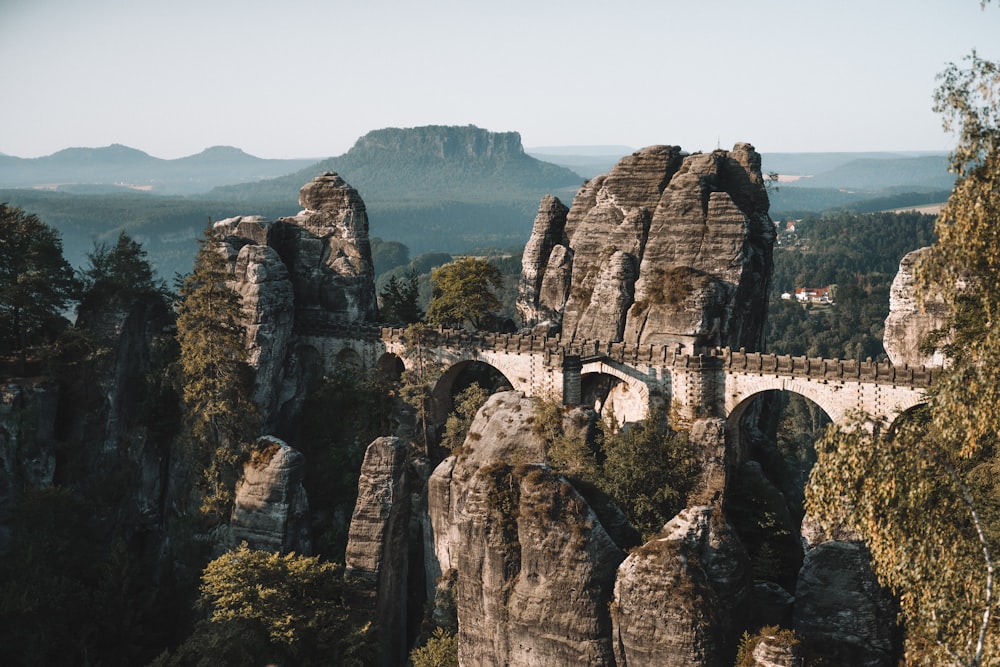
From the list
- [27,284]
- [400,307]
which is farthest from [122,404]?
[400,307]

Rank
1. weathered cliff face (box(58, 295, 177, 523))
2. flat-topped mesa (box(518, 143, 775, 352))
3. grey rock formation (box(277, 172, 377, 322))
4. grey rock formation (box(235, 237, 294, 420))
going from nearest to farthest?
1. weathered cliff face (box(58, 295, 177, 523))
2. flat-topped mesa (box(518, 143, 775, 352))
3. grey rock formation (box(235, 237, 294, 420))
4. grey rock formation (box(277, 172, 377, 322))

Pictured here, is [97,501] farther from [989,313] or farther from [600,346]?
[989,313]

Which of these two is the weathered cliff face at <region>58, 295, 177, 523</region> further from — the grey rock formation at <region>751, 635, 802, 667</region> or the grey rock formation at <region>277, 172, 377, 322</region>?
the grey rock formation at <region>751, 635, 802, 667</region>

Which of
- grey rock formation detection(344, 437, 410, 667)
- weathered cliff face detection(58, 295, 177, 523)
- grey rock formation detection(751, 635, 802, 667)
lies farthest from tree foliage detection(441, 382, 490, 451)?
grey rock formation detection(751, 635, 802, 667)

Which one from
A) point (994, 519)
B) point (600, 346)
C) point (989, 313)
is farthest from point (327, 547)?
point (989, 313)

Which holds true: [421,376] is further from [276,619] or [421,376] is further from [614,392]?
[276,619]
